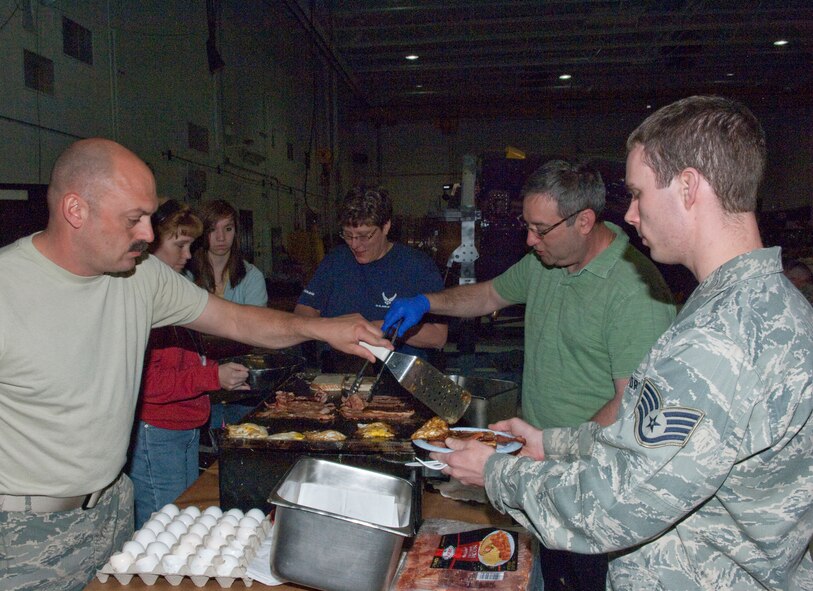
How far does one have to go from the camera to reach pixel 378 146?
15344 millimetres

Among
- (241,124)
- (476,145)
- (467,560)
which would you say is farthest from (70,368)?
(476,145)

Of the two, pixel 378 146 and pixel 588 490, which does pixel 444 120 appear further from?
pixel 588 490

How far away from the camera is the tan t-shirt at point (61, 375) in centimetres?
188

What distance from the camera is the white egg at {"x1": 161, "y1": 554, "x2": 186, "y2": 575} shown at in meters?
1.79

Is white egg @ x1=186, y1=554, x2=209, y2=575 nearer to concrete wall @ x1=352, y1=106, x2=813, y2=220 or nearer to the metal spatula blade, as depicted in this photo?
the metal spatula blade

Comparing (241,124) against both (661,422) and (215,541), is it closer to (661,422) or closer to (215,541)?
(215,541)

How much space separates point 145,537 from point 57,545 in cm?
29

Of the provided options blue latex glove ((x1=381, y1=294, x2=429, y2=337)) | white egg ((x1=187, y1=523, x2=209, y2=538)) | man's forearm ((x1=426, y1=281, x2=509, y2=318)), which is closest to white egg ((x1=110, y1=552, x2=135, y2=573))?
white egg ((x1=187, y1=523, x2=209, y2=538))

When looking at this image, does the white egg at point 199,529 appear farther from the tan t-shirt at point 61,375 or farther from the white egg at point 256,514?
the tan t-shirt at point 61,375

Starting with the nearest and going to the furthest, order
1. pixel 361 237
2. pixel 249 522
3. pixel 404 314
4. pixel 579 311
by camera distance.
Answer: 1. pixel 249 522
2. pixel 579 311
3. pixel 404 314
4. pixel 361 237

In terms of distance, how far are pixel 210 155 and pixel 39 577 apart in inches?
210

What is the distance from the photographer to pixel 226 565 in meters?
1.81

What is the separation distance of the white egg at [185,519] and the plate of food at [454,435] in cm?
78

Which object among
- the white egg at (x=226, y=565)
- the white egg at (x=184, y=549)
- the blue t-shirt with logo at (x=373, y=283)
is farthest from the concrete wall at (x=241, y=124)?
the white egg at (x=226, y=565)
